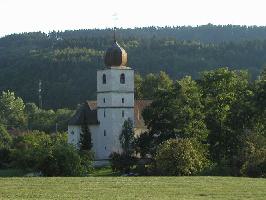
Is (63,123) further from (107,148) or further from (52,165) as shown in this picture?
(52,165)

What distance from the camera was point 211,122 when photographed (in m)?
72.9

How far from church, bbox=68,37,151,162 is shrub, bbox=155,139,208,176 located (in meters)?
20.8

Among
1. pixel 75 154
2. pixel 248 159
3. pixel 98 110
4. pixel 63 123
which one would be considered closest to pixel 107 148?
pixel 98 110

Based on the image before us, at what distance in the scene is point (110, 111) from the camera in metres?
83.8

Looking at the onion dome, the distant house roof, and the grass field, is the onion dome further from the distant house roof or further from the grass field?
the grass field

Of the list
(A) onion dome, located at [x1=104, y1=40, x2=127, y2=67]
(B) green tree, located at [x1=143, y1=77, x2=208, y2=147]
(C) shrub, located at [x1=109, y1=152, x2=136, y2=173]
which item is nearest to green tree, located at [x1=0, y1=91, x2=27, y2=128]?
(A) onion dome, located at [x1=104, y1=40, x2=127, y2=67]

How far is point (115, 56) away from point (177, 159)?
26454 mm

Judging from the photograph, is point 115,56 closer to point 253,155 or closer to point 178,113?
point 178,113

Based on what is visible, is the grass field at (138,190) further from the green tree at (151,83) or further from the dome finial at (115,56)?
the green tree at (151,83)

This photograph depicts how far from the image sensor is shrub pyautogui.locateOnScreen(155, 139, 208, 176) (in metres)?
61.2

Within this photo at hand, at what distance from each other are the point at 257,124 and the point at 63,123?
56853 millimetres

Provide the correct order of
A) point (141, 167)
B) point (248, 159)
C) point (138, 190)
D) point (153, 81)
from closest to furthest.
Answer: point (138, 190) < point (248, 159) < point (141, 167) < point (153, 81)

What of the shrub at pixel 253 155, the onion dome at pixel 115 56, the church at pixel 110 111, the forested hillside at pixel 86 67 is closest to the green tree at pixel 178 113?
the shrub at pixel 253 155

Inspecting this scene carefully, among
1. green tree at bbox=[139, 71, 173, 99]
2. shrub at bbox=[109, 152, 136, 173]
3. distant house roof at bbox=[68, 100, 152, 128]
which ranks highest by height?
green tree at bbox=[139, 71, 173, 99]
